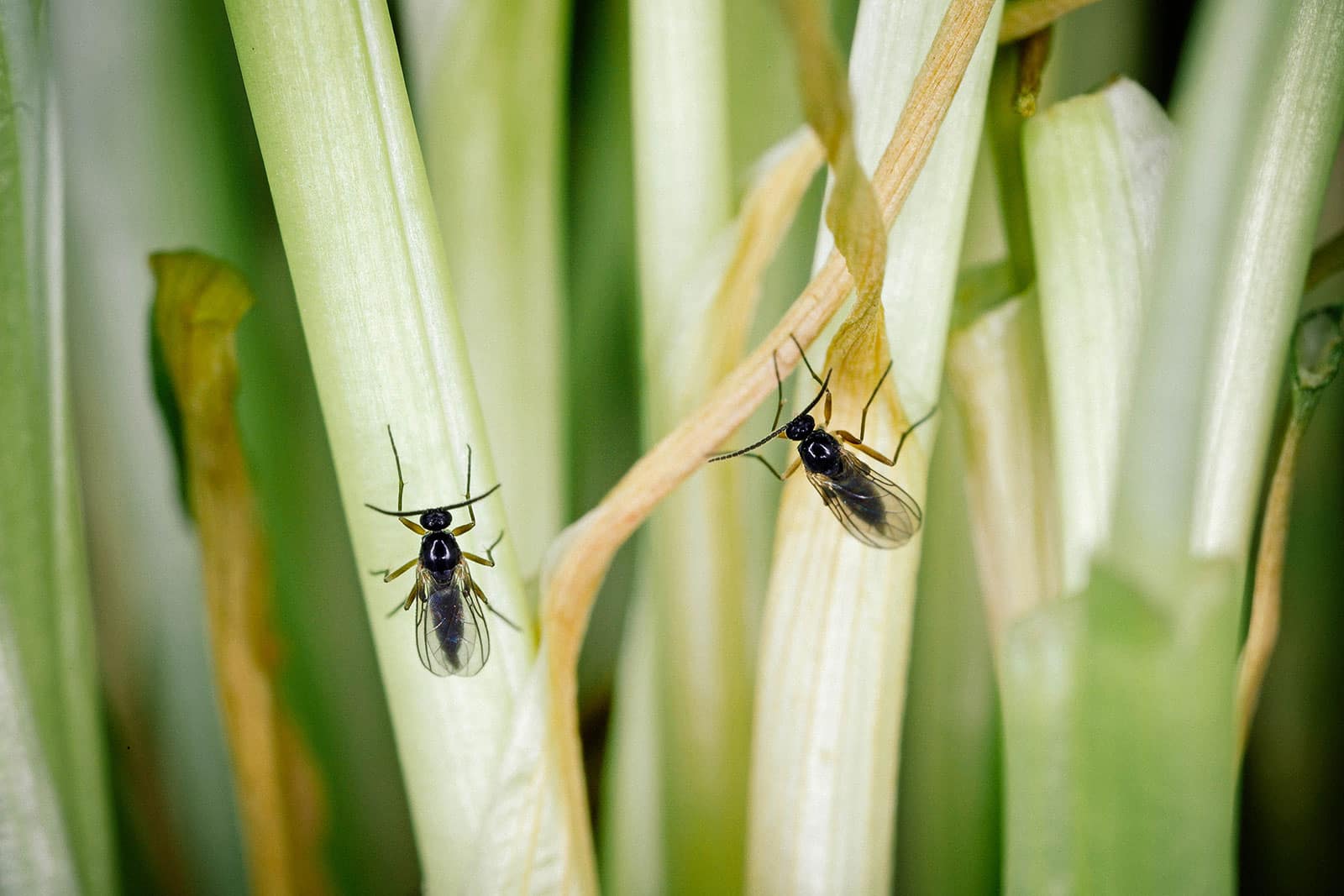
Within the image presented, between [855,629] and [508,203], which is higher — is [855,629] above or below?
below

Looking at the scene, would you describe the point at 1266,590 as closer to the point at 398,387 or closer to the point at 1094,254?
the point at 1094,254

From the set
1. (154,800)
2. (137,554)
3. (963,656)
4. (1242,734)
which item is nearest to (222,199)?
(137,554)

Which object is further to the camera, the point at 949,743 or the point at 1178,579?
the point at 949,743

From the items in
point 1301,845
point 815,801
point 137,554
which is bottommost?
point 1301,845

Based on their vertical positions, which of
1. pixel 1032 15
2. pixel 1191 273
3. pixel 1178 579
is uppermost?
pixel 1032 15

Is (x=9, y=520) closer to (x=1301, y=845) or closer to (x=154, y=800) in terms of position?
(x=154, y=800)

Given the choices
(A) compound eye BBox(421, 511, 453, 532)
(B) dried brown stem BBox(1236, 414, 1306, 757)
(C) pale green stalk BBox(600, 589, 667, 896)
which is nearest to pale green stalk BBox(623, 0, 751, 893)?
(C) pale green stalk BBox(600, 589, 667, 896)

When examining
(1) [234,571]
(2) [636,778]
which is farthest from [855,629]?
(1) [234,571]
